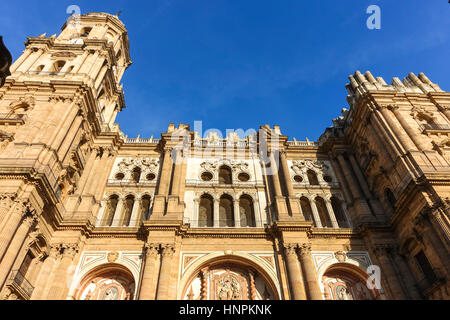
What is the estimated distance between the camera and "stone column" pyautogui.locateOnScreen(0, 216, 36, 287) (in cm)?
1313

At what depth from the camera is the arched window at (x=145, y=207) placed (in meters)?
20.6

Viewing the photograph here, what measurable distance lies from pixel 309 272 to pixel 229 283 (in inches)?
182

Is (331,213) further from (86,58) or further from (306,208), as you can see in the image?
(86,58)

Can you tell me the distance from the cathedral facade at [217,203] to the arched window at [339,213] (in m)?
0.15

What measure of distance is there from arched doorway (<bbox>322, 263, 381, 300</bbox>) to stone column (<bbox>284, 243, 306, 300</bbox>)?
88.0 inches

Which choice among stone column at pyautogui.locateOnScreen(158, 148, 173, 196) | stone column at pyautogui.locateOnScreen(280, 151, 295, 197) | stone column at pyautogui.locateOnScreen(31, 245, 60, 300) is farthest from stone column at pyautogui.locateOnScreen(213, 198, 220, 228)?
stone column at pyautogui.locateOnScreen(31, 245, 60, 300)

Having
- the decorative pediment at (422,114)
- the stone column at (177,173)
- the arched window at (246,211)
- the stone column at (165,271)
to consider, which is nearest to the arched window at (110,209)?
the stone column at (177,173)

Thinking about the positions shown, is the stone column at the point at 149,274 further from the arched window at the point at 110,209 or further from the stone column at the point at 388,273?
the stone column at the point at 388,273

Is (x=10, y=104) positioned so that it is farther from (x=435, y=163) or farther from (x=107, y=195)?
(x=435, y=163)

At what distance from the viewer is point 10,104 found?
20734 millimetres

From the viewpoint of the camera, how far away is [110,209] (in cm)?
2125
